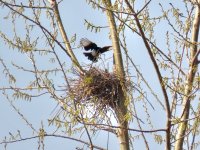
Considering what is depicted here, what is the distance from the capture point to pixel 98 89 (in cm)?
506

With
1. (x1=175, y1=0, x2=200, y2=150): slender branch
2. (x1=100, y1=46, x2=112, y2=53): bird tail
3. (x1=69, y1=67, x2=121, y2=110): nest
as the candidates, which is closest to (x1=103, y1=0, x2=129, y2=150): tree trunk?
(x1=69, y1=67, x2=121, y2=110): nest

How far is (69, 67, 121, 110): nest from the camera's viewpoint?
498cm

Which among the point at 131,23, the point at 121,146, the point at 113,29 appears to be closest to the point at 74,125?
the point at 121,146

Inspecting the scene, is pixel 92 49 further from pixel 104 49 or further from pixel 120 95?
pixel 120 95

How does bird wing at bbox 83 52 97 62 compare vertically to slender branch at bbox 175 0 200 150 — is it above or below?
above

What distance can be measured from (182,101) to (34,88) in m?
1.32

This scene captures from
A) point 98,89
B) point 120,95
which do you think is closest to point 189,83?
point 120,95

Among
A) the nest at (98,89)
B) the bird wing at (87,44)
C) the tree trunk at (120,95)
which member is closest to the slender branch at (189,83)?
the tree trunk at (120,95)

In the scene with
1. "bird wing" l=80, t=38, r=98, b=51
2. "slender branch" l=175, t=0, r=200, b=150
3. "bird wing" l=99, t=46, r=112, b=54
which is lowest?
"slender branch" l=175, t=0, r=200, b=150

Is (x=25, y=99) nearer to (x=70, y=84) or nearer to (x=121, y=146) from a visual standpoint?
(x=70, y=84)

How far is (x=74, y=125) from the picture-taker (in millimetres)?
4211

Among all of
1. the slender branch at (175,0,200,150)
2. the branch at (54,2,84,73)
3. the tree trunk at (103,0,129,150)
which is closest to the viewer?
the slender branch at (175,0,200,150)

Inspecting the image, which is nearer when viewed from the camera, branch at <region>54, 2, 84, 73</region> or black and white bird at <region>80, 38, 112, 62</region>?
branch at <region>54, 2, 84, 73</region>

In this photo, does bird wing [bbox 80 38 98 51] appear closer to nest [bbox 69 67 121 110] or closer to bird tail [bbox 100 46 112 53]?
bird tail [bbox 100 46 112 53]
